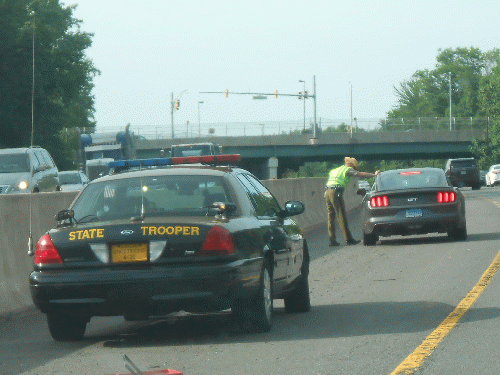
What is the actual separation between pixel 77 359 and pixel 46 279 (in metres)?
0.73

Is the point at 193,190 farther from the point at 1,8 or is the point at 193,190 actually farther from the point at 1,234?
the point at 1,8

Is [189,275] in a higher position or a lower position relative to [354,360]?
higher

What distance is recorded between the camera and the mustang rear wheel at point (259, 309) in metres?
8.55

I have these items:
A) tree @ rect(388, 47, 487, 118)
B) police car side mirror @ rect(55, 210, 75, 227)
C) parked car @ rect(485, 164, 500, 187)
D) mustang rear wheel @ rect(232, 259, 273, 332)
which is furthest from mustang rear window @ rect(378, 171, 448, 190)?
tree @ rect(388, 47, 487, 118)

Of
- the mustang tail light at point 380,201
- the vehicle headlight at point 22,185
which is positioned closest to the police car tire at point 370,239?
the mustang tail light at point 380,201

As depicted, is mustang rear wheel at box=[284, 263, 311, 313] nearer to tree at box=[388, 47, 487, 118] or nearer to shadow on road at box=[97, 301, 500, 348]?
shadow on road at box=[97, 301, 500, 348]

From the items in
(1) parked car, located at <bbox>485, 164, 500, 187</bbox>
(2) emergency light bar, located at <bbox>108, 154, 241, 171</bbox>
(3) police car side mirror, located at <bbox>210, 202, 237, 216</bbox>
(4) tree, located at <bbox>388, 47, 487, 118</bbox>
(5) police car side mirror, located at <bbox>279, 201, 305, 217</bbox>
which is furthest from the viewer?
(4) tree, located at <bbox>388, 47, 487, 118</bbox>

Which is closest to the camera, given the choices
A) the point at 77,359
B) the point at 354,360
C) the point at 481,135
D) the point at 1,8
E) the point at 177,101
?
the point at 354,360

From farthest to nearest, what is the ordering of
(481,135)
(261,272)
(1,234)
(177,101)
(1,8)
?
(481,135) → (177,101) → (1,8) → (1,234) → (261,272)

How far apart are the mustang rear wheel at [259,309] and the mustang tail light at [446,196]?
412 inches

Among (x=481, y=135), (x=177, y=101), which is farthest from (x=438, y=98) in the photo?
(x=177, y=101)

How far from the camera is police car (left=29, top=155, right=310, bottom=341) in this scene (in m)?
8.07

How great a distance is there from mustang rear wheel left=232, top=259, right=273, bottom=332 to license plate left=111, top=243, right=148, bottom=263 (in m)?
0.85

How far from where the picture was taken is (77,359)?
788cm
